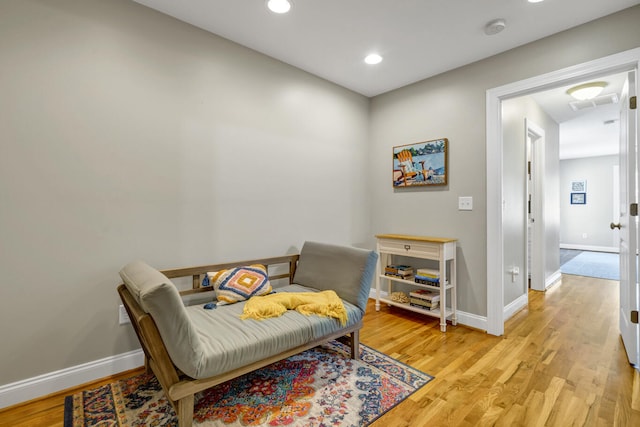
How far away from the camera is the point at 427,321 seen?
9.80ft

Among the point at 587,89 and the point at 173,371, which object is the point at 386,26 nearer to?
the point at 587,89

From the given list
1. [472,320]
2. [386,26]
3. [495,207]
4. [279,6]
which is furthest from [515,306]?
[279,6]

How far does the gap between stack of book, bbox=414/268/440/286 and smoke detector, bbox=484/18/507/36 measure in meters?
2.02

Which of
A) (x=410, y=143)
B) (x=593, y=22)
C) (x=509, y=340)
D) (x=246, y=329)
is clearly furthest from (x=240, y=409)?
(x=593, y=22)

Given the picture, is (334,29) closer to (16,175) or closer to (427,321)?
(16,175)

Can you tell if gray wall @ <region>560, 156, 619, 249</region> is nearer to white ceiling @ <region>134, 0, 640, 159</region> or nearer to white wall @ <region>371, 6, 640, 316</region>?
white wall @ <region>371, 6, 640, 316</region>

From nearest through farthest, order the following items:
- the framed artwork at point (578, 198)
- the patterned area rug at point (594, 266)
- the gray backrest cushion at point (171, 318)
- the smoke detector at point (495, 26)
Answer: the gray backrest cushion at point (171, 318) < the smoke detector at point (495, 26) < the patterned area rug at point (594, 266) < the framed artwork at point (578, 198)

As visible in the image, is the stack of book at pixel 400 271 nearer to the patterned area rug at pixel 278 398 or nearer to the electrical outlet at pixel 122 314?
the patterned area rug at pixel 278 398

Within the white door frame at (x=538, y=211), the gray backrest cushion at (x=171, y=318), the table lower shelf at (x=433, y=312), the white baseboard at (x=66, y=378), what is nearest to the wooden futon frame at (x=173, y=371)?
the gray backrest cushion at (x=171, y=318)

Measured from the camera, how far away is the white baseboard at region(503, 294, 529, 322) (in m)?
3.02

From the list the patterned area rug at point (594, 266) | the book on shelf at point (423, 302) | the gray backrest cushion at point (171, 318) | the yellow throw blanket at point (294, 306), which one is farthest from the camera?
the patterned area rug at point (594, 266)

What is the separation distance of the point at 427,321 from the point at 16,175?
3279 millimetres

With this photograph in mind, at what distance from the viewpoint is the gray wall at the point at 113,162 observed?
1.70m

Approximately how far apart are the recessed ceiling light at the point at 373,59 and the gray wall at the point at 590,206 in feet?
25.1
